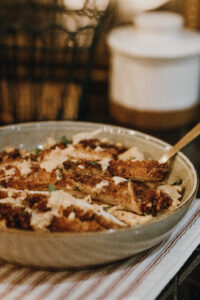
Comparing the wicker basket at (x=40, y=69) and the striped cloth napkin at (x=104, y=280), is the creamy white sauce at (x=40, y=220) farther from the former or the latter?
the wicker basket at (x=40, y=69)

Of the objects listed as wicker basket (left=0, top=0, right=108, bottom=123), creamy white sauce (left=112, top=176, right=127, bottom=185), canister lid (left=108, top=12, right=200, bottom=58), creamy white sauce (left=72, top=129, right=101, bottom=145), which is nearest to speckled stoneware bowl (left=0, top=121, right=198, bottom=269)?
creamy white sauce (left=112, top=176, right=127, bottom=185)

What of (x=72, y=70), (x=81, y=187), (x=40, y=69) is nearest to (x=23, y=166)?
(x=81, y=187)

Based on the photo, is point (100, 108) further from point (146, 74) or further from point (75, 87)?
point (146, 74)

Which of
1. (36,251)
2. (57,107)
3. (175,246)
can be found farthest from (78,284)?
(57,107)

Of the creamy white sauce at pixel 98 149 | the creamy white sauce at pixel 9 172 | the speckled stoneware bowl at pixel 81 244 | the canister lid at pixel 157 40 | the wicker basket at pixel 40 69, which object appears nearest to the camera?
the speckled stoneware bowl at pixel 81 244

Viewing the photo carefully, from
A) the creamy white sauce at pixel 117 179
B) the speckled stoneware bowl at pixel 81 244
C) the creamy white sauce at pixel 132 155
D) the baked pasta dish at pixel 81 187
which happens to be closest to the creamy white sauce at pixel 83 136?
the baked pasta dish at pixel 81 187

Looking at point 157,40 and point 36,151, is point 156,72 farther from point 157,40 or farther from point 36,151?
point 36,151
